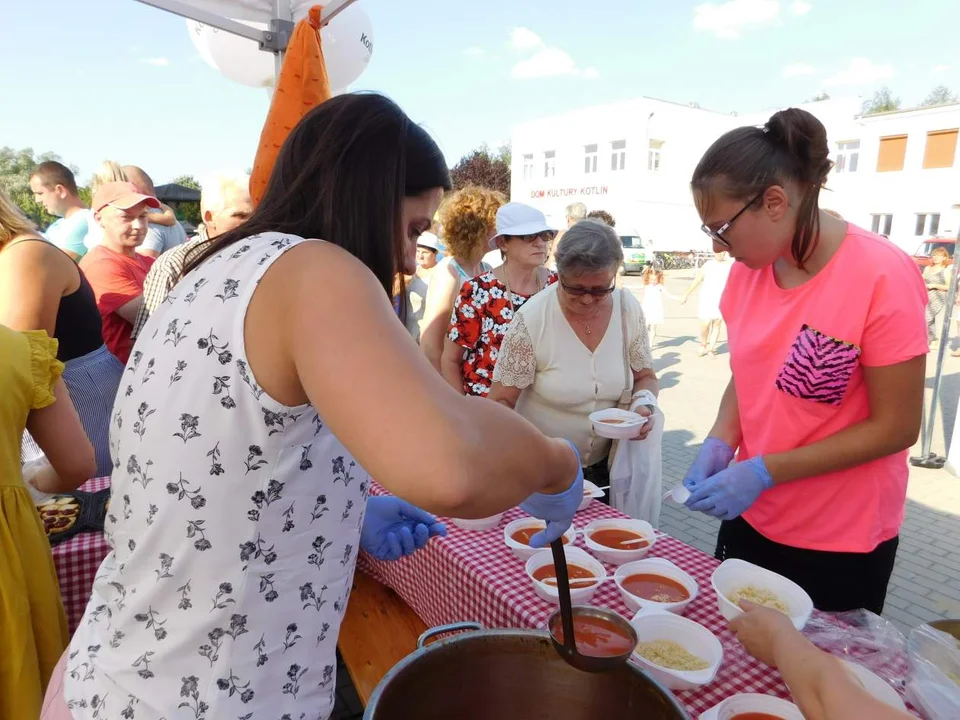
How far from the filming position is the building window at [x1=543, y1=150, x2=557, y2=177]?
3216 centimetres

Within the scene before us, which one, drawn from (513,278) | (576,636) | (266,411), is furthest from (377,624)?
(513,278)

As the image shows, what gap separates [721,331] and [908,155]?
20.4m

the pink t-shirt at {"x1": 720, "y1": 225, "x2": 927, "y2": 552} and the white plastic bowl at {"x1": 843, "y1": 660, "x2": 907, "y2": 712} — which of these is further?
the pink t-shirt at {"x1": 720, "y1": 225, "x2": 927, "y2": 552}

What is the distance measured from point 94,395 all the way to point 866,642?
9.40 ft

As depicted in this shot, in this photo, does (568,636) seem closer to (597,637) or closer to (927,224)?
(597,637)

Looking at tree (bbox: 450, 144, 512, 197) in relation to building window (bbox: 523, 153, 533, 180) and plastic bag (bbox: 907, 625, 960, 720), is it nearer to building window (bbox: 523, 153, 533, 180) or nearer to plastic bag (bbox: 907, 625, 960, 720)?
building window (bbox: 523, 153, 533, 180)

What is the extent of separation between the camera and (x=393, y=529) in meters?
1.51

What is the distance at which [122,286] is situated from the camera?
3.30 meters

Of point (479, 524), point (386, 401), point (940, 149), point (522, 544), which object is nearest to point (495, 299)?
point (479, 524)

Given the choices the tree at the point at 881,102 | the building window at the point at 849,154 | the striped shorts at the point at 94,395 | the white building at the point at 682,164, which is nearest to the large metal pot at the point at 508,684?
the striped shorts at the point at 94,395

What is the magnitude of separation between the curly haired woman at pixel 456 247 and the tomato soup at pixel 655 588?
7.66 ft

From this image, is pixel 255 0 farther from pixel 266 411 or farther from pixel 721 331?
pixel 721 331

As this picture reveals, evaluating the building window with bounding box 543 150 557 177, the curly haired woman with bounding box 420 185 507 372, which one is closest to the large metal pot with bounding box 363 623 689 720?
the curly haired woman with bounding box 420 185 507 372

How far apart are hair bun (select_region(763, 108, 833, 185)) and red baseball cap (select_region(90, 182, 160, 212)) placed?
3.14 metres
